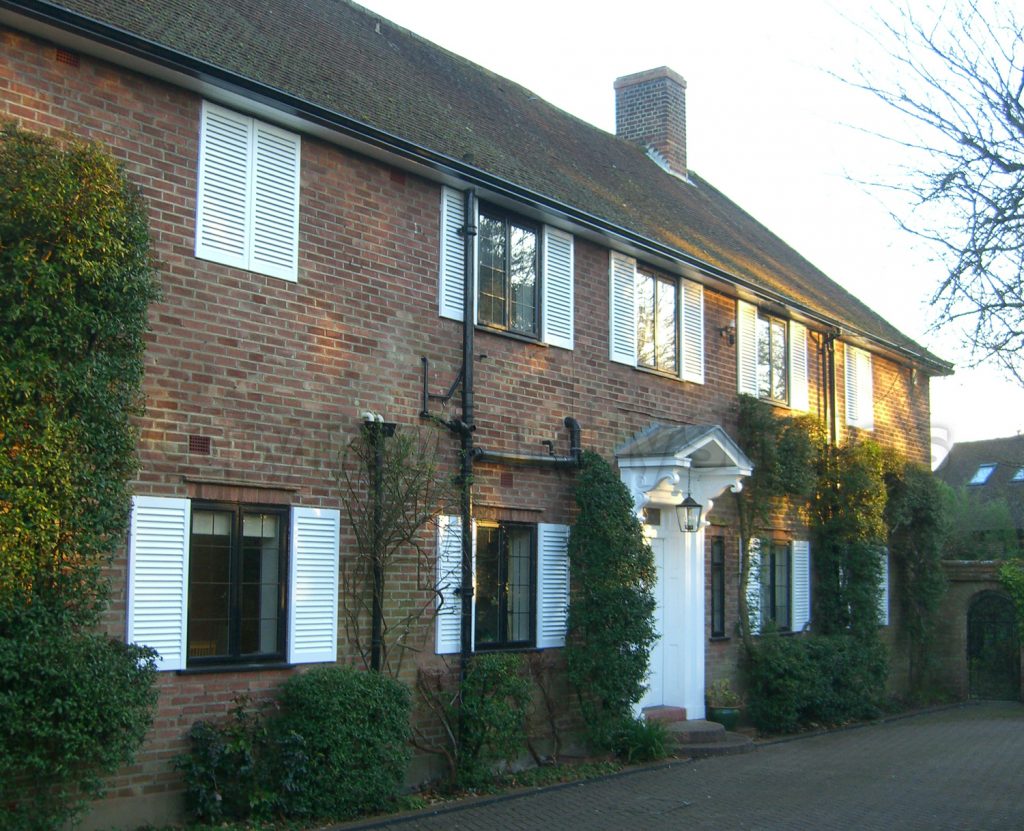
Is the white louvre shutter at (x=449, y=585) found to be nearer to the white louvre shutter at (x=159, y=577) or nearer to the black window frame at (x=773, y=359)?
the white louvre shutter at (x=159, y=577)

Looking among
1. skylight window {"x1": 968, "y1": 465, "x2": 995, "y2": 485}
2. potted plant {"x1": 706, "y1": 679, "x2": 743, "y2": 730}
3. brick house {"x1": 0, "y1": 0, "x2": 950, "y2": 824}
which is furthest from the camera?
skylight window {"x1": 968, "y1": 465, "x2": 995, "y2": 485}

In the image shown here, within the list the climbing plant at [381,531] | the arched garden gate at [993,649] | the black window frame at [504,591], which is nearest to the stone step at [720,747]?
the black window frame at [504,591]

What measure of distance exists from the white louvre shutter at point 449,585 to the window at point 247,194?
308cm

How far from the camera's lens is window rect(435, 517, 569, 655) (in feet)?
39.8

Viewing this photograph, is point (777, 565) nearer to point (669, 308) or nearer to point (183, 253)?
point (669, 308)

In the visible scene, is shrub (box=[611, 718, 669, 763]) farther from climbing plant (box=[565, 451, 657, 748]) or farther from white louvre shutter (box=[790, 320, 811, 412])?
white louvre shutter (box=[790, 320, 811, 412])

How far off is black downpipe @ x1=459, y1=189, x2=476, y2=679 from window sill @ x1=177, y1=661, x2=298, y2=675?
2229 mm

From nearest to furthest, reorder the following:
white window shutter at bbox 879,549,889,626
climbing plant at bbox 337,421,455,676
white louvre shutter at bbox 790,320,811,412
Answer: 1. climbing plant at bbox 337,421,455,676
2. white louvre shutter at bbox 790,320,811,412
3. white window shutter at bbox 879,549,889,626

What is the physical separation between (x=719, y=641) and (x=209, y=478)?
9.01 m

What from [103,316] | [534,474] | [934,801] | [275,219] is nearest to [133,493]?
[103,316]

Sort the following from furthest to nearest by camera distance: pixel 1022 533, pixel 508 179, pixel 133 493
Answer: pixel 1022 533 → pixel 508 179 → pixel 133 493

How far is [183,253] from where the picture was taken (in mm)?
10023

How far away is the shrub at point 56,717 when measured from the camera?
7727 mm

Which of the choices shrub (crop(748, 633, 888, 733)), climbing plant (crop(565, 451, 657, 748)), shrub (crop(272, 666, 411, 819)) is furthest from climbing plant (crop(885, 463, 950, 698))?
shrub (crop(272, 666, 411, 819))
